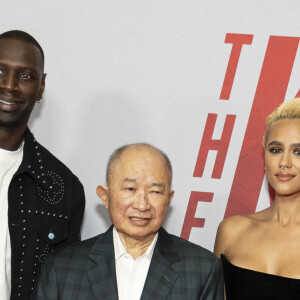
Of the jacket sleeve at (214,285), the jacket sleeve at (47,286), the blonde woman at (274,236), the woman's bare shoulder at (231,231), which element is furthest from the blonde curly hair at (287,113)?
the jacket sleeve at (47,286)

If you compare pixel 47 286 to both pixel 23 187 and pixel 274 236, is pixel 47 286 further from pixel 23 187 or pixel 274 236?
pixel 274 236

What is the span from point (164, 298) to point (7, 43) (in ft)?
3.47

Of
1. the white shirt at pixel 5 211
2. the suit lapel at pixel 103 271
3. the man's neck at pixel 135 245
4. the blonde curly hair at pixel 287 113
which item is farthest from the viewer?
the blonde curly hair at pixel 287 113

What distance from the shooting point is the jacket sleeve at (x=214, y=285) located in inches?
77.5

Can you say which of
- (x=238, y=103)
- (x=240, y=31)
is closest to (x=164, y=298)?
(x=238, y=103)

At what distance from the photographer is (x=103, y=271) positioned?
196 cm

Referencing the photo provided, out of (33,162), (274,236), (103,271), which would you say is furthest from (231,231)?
(33,162)

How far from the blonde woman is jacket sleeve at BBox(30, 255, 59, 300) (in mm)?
699

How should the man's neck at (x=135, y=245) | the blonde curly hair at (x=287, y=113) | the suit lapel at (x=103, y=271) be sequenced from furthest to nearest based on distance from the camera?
the blonde curly hair at (x=287, y=113)
the man's neck at (x=135, y=245)
the suit lapel at (x=103, y=271)

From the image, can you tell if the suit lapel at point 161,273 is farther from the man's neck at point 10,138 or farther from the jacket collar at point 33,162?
the man's neck at point 10,138

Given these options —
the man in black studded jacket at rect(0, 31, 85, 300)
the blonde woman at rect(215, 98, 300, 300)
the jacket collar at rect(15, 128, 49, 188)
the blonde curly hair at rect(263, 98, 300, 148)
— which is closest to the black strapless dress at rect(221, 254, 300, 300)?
the blonde woman at rect(215, 98, 300, 300)

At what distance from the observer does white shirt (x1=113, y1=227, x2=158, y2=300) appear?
1.96 meters

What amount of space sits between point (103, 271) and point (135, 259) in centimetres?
12

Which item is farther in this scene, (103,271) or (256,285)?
(256,285)
